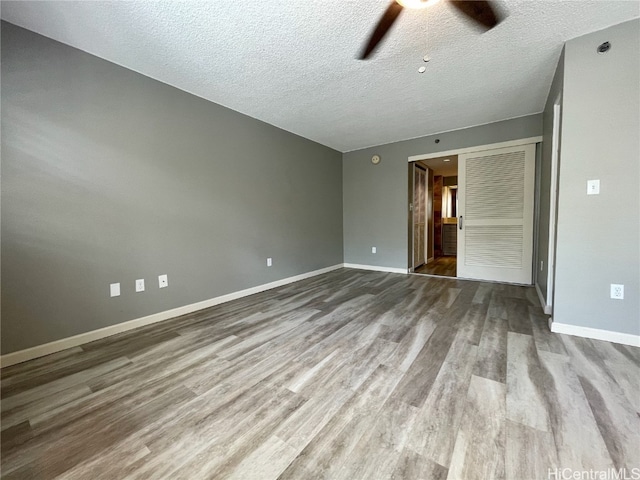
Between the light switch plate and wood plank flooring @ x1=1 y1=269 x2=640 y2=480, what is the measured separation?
1.21 meters

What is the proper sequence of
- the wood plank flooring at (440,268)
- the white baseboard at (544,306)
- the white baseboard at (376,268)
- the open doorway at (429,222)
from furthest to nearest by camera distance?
the open doorway at (429,222) < the white baseboard at (376,268) < the wood plank flooring at (440,268) < the white baseboard at (544,306)

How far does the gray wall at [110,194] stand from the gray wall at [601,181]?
10.9 feet

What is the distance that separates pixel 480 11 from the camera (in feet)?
5.82

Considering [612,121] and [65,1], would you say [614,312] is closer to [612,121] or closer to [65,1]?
[612,121]

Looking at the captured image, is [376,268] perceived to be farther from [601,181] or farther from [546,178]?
[601,181]

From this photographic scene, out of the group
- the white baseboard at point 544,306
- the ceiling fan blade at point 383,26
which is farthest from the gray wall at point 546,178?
the ceiling fan blade at point 383,26

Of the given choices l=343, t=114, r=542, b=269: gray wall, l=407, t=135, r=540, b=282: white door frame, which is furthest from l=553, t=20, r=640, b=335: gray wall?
l=343, t=114, r=542, b=269: gray wall

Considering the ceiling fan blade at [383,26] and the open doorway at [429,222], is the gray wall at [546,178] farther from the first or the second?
the ceiling fan blade at [383,26]

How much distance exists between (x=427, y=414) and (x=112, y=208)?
115 inches

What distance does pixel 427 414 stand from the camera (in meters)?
1.32

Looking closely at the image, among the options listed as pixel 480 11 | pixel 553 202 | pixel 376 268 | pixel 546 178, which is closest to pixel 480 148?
pixel 546 178

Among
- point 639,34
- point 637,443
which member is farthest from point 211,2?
point 637,443

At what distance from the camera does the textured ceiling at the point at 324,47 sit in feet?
5.70

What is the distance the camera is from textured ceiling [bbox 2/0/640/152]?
174 centimetres
